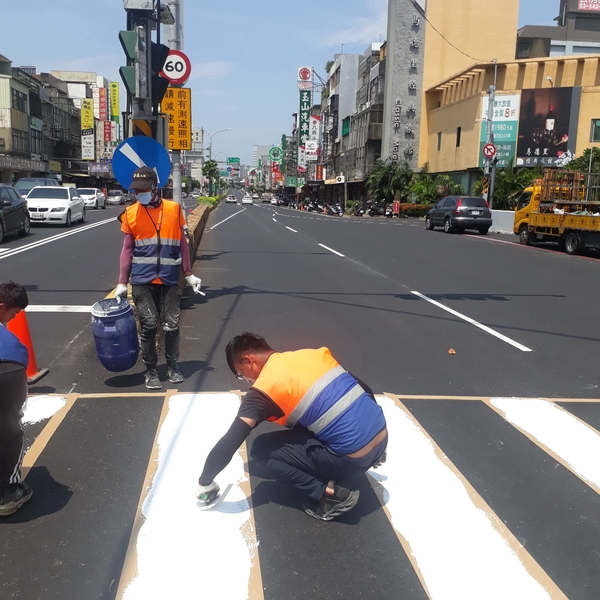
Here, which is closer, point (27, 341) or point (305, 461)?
point (305, 461)

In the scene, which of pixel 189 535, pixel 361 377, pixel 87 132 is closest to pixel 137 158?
pixel 361 377

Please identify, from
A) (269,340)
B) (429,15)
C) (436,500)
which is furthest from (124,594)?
(429,15)

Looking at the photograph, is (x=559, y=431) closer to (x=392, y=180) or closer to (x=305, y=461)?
(x=305, y=461)

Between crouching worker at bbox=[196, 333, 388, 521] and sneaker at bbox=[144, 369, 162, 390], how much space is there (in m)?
2.30

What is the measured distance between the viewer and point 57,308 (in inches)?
376

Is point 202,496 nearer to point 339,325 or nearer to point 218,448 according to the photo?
point 218,448

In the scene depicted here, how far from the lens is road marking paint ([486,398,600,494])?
4.45 metres

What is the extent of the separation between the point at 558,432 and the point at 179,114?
29.9ft

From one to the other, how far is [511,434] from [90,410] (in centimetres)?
324

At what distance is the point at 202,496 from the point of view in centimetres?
361

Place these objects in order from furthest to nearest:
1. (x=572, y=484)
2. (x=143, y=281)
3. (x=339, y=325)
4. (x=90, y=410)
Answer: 1. (x=339, y=325)
2. (x=143, y=281)
3. (x=90, y=410)
4. (x=572, y=484)

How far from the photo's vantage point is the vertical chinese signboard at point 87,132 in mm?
70719

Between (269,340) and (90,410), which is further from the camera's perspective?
(269,340)

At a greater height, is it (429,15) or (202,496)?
(429,15)
